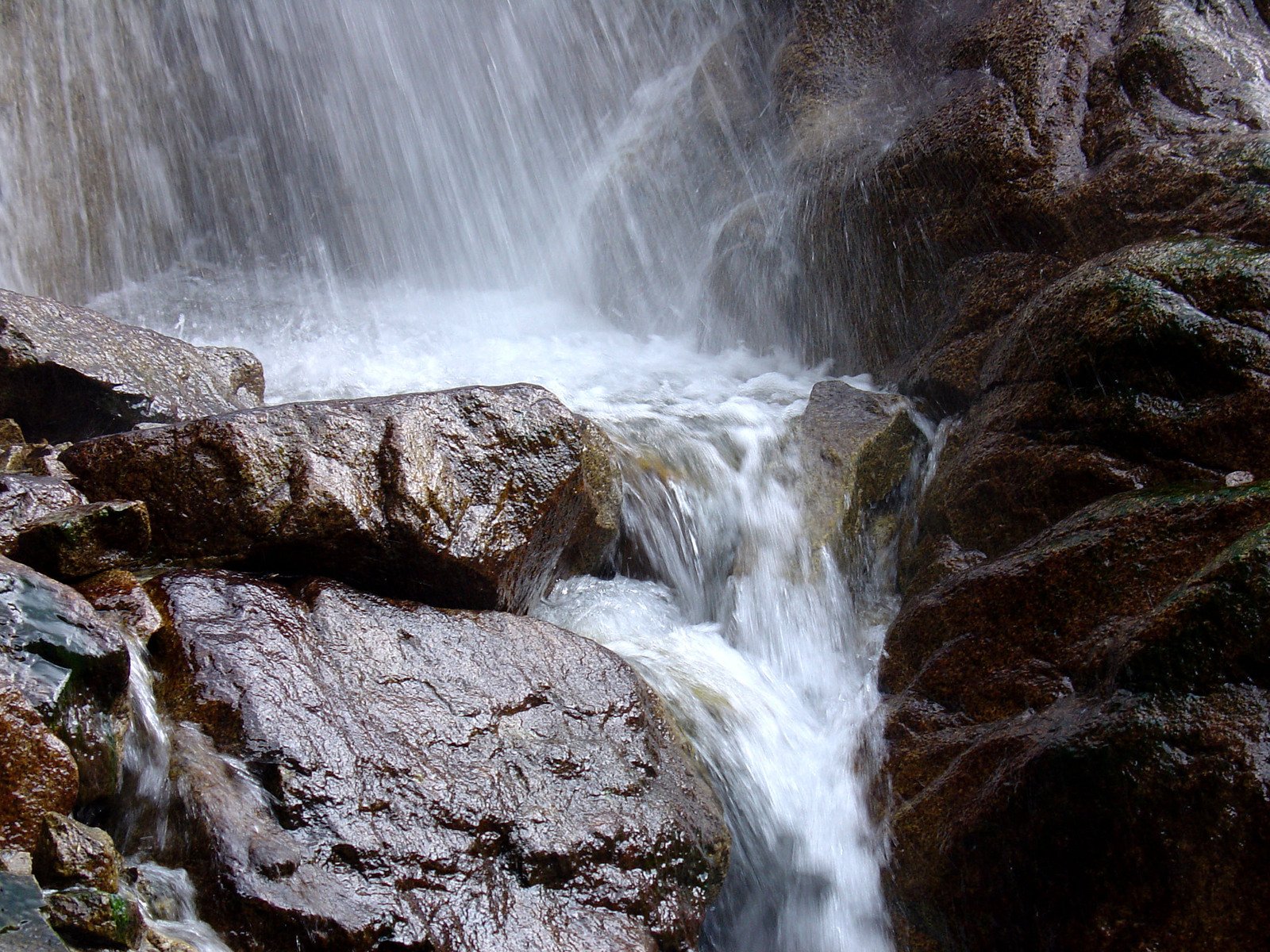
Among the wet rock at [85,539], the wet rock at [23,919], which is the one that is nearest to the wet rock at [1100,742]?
the wet rock at [23,919]

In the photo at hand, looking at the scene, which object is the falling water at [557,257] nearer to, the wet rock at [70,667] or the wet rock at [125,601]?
the wet rock at [125,601]

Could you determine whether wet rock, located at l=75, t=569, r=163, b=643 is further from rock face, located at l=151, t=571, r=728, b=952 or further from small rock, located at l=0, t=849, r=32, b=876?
small rock, located at l=0, t=849, r=32, b=876

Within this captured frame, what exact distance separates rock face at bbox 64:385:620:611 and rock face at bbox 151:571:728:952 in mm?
188

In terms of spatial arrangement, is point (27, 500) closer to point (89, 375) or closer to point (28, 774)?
point (28, 774)

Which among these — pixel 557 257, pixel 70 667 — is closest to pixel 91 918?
pixel 70 667

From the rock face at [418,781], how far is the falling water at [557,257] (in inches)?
26.6

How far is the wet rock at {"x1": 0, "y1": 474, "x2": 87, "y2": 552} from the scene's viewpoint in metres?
3.13

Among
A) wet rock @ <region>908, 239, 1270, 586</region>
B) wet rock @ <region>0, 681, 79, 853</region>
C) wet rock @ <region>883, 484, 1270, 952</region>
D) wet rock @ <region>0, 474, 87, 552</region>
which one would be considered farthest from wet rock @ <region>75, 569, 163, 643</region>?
wet rock @ <region>908, 239, 1270, 586</region>

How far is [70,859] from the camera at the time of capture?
84.0 inches

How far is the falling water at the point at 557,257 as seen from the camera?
453 centimetres

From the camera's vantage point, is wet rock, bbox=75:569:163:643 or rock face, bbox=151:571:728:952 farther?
wet rock, bbox=75:569:163:643

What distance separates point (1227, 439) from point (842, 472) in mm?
2150

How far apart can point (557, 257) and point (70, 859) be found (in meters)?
10.7

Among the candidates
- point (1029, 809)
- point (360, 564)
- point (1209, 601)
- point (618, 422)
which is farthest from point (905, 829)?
point (618, 422)
